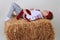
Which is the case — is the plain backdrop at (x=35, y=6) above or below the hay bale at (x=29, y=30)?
above

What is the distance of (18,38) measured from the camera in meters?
1.71

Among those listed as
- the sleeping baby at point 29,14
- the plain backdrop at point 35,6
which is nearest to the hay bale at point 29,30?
the sleeping baby at point 29,14

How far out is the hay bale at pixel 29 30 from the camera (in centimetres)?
167

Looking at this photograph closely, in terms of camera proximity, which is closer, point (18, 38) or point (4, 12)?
point (18, 38)

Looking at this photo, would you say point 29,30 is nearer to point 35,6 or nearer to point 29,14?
point 29,14

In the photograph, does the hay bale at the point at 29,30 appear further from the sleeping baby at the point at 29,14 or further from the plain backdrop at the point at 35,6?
the plain backdrop at the point at 35,6

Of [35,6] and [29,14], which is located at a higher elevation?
[35,6]

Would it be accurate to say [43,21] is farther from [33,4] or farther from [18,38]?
[33,4]

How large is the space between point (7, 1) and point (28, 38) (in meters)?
0.93

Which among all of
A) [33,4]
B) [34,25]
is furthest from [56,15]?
[34,25]

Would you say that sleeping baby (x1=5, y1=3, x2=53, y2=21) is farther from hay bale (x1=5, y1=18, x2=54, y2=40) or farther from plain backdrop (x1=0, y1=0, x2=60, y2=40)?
plain backdrop (x1=0, y1=0, x2=60, y2=40)

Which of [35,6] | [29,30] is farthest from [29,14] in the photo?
[35,6]

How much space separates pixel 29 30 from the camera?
1691 mm

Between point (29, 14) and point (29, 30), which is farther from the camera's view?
point (29, 14)
